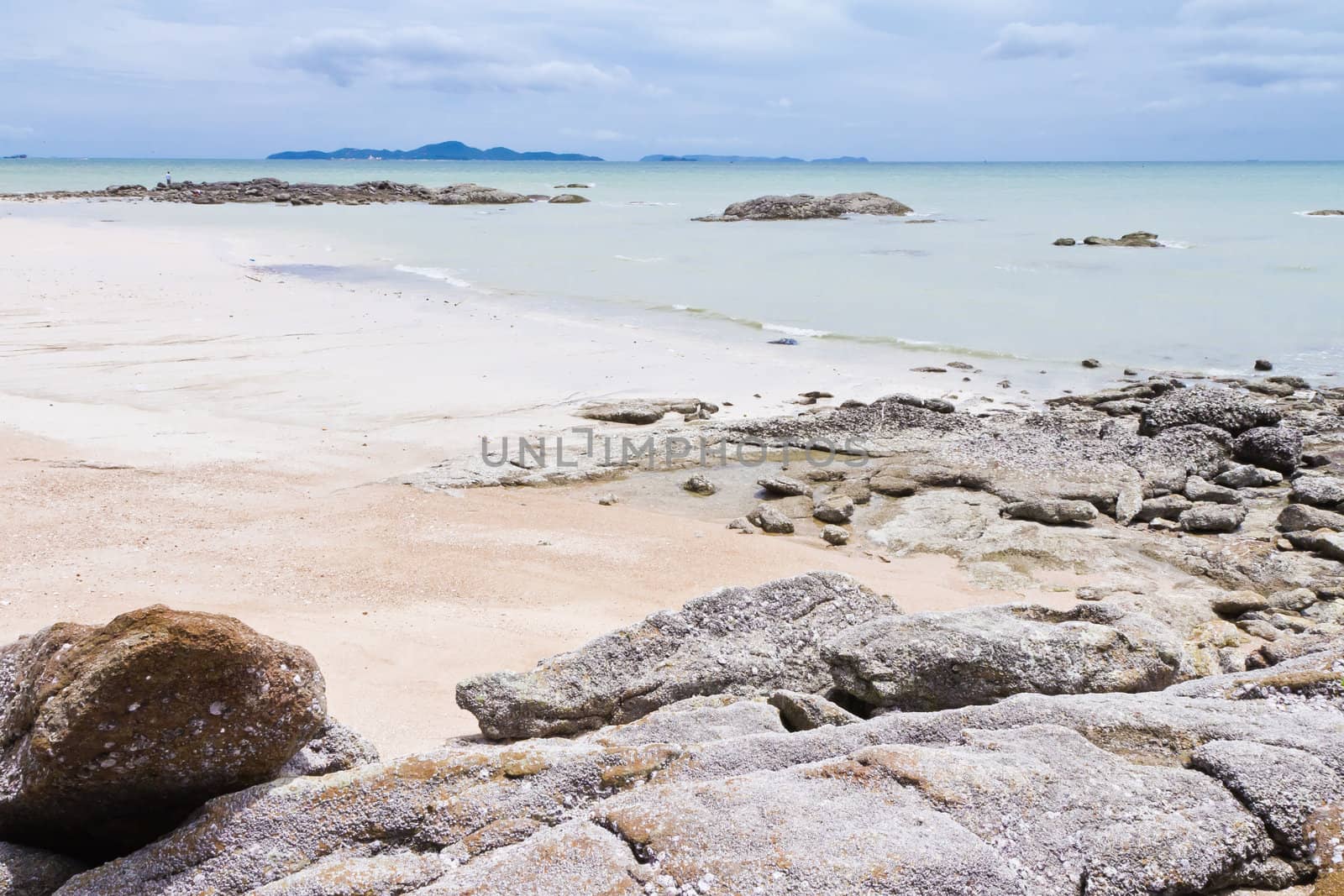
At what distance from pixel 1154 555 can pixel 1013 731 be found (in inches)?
215

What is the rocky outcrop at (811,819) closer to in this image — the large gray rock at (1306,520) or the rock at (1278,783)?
the rock at (1278,783)

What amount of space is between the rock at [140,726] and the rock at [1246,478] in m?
8.95

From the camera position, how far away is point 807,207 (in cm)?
4978

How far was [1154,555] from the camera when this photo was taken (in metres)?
7.70

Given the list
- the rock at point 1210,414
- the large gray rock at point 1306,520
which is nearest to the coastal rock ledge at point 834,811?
the large gray rock at point 1306,520

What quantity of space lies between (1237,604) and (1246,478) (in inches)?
126

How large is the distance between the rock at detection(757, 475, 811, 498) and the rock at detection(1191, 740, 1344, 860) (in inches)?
246

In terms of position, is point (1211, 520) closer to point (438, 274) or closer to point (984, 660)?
point (984, 660)

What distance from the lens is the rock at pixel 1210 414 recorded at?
1034cm

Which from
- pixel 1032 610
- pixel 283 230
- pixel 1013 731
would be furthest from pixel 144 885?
pixel 283 230

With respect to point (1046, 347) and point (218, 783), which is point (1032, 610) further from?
point (1046, 347)

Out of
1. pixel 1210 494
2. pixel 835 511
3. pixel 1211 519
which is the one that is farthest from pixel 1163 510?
pixel 835 511

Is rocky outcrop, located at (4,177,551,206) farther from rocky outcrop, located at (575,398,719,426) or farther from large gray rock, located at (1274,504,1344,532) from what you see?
large gray rock, located at (1274,504,1344,532)

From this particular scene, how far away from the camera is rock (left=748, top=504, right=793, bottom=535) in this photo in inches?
325
